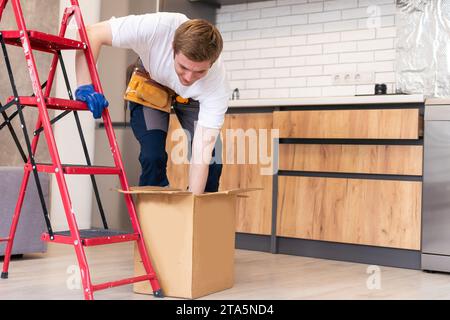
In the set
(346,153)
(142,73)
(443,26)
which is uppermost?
(443,26)

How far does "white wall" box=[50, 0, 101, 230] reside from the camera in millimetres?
4958

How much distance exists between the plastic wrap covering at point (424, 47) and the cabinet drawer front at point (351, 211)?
829mm

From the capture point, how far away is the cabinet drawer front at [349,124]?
12.3 ft

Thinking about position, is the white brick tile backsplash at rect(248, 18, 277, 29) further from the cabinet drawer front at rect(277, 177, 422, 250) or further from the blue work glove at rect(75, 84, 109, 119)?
the blue work glove at rect(75, 84, 109, 119)

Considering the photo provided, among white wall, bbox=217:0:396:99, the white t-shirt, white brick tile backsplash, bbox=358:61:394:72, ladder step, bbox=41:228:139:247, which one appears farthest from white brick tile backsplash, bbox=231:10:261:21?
ladder step, bbox=41:228:139:247

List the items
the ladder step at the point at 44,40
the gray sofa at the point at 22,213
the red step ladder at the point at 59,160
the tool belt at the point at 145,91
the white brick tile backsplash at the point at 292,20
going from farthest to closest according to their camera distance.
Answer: the white brick tile backsplash at the point at 292,20 < the gray sofa at the point at 22,213 < the tool belt at the point at 145,91 < the ladder step at the point at 44,40 < the red step ladder at the point at 59,160

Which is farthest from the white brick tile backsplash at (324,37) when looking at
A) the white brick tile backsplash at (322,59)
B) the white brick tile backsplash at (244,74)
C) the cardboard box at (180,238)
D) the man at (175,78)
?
the cardboard box at (180,238)

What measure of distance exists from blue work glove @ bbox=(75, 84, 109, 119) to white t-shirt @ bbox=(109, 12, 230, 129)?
0.22 meters

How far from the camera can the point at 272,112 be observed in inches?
168

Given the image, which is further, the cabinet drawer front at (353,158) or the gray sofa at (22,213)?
the cabinet drawer front at (353,158)

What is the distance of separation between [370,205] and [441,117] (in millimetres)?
629

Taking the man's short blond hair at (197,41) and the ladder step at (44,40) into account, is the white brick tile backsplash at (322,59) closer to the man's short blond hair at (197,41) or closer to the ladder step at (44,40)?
the man's short blond hair at (197,41)
